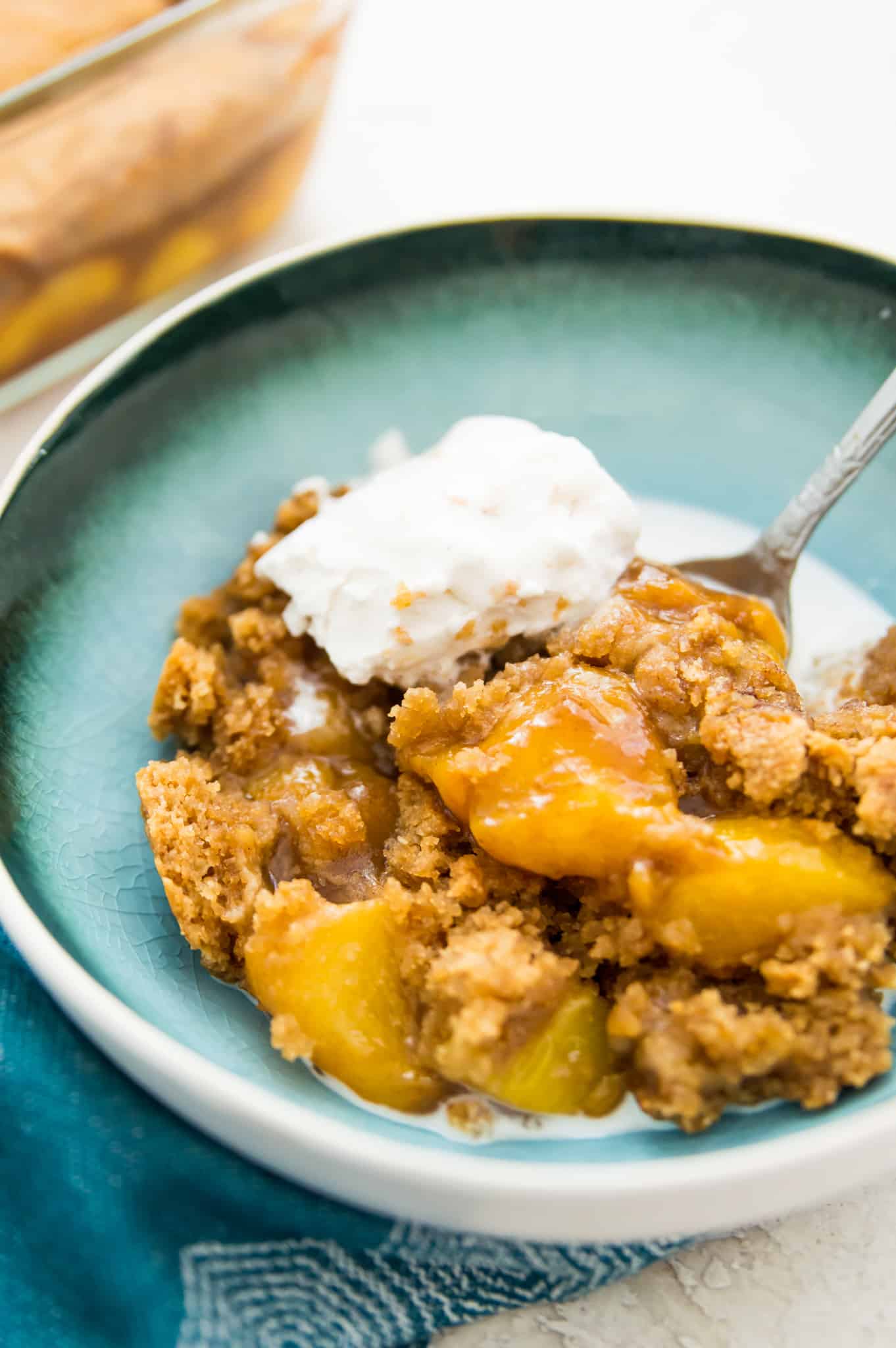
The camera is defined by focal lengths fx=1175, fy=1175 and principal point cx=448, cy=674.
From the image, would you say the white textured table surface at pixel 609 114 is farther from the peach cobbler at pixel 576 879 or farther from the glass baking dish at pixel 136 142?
the peach cobbler at pixel 576 879

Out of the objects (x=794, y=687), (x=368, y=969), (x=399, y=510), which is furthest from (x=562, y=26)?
(x=368, y=969)

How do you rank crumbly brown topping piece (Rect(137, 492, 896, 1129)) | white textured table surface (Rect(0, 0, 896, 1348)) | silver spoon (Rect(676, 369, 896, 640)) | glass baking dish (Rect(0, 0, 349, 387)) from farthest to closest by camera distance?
white textured table surface (Rect(0, 0, 896, 1348))
glass baking dish (Rect(0, 0, 349, 387))
silver spoon (Rect(676, 369, 896, 640))
crumbly brown topping piece (Rect(137, 492, 896, 1129))

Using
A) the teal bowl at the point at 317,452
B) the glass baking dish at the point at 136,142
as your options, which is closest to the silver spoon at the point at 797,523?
the teal bowl at the point at 317,452

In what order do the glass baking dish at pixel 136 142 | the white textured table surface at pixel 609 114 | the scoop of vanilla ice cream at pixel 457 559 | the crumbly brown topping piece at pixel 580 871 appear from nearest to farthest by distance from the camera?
the crumbly brown topping piece at pixel 580 871 < the scoop of vanilla ice cream at pixel 457 559 < the glass baking dish at pixel 136 142 < the white textured table surface at pixel 609 114

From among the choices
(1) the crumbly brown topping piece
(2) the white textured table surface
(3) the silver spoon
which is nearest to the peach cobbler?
(1) the crumbly brown topping piece

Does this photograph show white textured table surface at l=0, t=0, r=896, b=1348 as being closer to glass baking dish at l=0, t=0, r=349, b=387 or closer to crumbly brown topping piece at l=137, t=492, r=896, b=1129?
glass baking dish at l=0, t=0, r=349, b=387

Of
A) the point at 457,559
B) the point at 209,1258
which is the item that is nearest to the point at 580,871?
the point at 457,559
